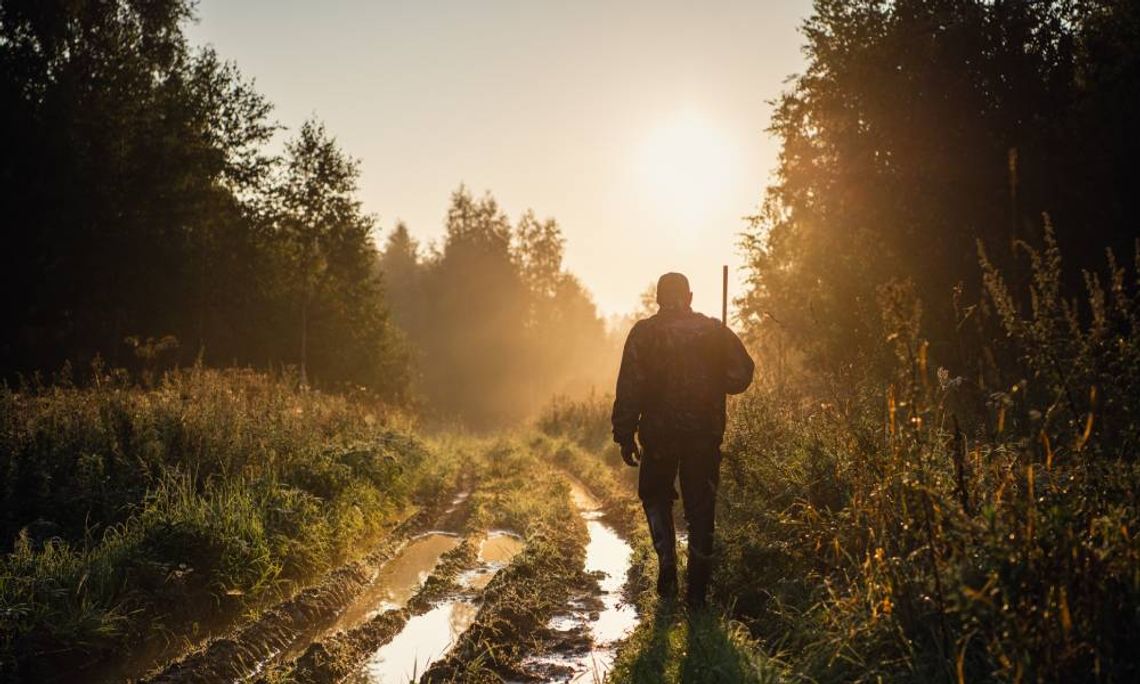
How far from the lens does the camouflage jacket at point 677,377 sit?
Answer: 615 cm

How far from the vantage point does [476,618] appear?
607cm

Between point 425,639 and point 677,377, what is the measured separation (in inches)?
110

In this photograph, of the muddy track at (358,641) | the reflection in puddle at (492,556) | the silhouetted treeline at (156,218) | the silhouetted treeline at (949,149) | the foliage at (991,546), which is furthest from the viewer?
the silhouetted treeline at (156,218)

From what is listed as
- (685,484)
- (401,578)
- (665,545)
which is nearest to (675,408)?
(685,484)

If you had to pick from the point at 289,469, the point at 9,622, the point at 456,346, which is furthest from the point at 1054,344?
the point at 456,346

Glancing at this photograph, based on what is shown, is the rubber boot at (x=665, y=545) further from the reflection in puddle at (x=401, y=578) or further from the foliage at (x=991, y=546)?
the reflection in puddle at (x=401, y=578)

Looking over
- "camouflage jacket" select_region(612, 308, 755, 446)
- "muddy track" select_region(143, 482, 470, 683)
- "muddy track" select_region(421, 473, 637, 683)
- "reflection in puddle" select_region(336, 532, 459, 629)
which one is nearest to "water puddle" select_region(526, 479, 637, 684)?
"muddy track" select_region(421, 473, 637, 683)

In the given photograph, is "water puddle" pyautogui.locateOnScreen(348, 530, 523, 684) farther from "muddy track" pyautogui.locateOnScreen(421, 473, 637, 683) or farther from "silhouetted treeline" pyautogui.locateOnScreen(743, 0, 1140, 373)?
"silhouetted treeline" pyautogui.locateOnScreen(743, 0, 1140, 373)

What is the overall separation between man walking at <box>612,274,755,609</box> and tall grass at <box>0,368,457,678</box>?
3.61 meters

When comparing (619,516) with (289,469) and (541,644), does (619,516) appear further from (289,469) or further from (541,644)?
(541,644)

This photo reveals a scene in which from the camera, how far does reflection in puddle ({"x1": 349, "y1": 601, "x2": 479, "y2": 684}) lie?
5156 millimetres

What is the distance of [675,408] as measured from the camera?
20.1 feet

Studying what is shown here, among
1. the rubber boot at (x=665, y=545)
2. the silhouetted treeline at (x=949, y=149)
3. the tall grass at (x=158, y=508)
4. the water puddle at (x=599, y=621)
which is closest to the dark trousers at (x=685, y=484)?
the rubber boot at (x=665, y=545)

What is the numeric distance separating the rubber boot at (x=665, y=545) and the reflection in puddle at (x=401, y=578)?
2.36 meters
